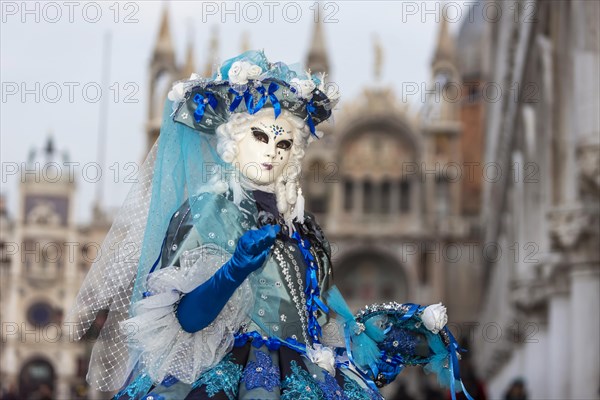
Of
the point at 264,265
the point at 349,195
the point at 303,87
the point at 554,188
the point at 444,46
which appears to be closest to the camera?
the point at 264,265

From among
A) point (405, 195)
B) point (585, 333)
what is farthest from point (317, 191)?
point (585, 333)

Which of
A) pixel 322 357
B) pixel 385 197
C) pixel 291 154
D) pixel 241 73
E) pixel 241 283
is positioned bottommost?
pixel 322 357

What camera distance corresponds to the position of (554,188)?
13.5m

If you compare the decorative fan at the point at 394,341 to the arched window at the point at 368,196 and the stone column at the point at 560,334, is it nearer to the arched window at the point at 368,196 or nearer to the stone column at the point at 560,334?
the stone column at the point at 560,334

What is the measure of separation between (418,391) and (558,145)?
2888 centimetres

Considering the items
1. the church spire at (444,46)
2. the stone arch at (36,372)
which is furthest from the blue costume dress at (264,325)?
the stone arch at (36,372)

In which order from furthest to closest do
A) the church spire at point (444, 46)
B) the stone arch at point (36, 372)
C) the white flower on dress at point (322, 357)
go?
the stone arch at point (36, 372) → the church spire at point (444, 46) → the white flower on dress at point (322, 357)

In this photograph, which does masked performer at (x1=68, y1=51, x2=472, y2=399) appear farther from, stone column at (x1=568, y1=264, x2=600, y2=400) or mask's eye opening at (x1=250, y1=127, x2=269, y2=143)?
stone column at (x1=568, y1=264, x2=600, y2=400)

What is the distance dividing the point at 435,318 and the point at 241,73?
1095 millimetres

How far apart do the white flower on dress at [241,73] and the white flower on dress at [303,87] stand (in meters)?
0.15

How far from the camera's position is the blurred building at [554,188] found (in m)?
10.5

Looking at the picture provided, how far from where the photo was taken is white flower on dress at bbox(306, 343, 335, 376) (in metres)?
4.51

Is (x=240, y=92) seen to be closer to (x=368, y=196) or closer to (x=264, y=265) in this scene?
(x=264, y=265)

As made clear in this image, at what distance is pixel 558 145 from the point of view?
1333 centimetres
